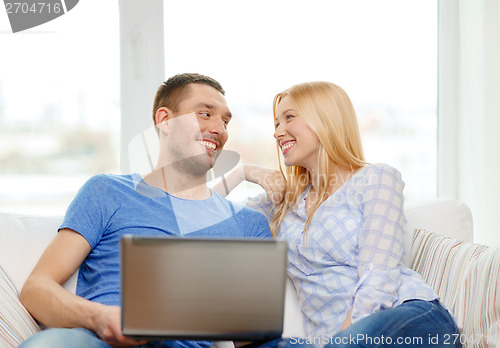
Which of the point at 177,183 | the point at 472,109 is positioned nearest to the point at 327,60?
the point at 472,109

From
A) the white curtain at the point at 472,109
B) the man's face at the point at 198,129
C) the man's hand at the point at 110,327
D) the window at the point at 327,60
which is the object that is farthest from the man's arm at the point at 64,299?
the white curtain at the point at 472,109

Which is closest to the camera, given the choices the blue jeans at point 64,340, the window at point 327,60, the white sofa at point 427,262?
the blue jeans at point 64,340

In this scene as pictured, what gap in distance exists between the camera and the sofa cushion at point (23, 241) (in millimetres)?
1607

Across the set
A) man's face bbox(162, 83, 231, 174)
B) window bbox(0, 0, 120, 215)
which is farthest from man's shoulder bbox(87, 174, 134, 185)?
window bbox(0, 0, 120, 215)

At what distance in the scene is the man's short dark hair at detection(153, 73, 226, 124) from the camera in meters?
1.83

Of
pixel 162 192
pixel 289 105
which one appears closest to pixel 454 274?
pixel 289 105

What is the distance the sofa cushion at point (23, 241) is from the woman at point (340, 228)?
28.1 inches

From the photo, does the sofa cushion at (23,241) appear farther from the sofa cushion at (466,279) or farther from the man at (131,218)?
the sofa cushion at (466,279)

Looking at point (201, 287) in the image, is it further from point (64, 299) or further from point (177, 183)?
point (177, 183)

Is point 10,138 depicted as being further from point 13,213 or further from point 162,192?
point 162,192

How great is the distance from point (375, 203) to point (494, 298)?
1.38 feet

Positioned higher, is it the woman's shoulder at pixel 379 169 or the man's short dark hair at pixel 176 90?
the man's short dark hair at pixel 176 90

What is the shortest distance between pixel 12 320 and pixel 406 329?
1064mm

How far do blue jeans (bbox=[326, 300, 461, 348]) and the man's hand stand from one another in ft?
1.69
